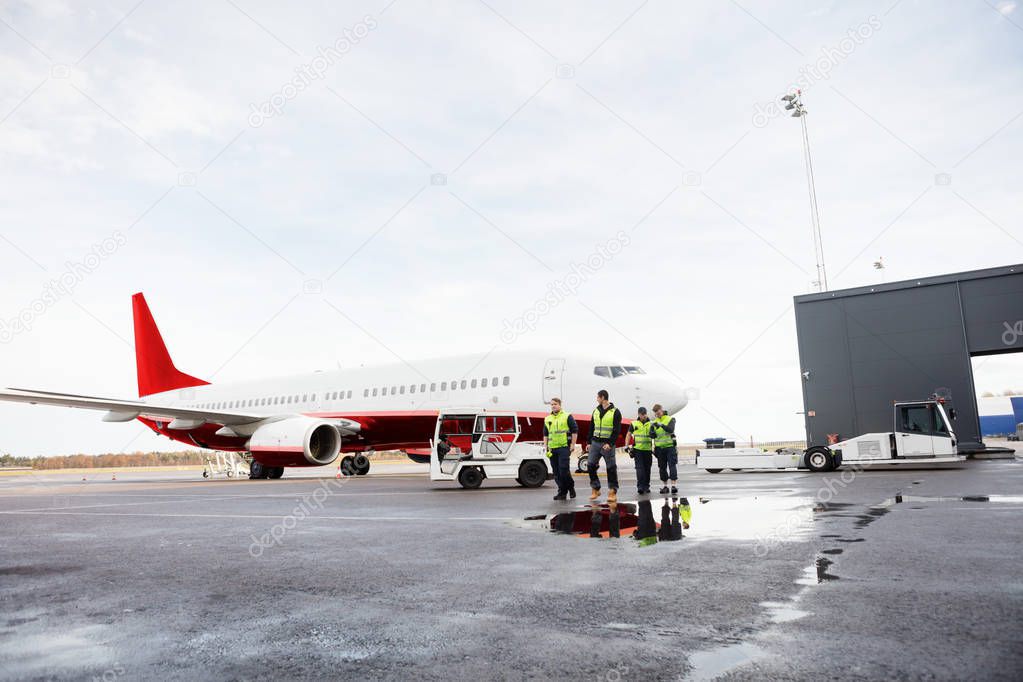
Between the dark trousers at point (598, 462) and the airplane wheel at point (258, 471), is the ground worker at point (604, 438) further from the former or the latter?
the airplane wheel at point (258, 471)

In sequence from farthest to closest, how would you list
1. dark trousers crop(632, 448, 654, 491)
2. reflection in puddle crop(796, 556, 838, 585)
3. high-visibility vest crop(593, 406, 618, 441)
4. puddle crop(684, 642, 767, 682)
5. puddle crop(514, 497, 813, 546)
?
dark trousers crop(632, 448, 654, 491) → high-visibility vest crop(593, 406, 618, 441) → puddle crop(514, 497, 813, 546) → reflection in puddle crop(796, 556, 838, 585) → puddle crop(684, 642, 767, 682)

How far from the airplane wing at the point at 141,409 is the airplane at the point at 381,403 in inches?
1.2

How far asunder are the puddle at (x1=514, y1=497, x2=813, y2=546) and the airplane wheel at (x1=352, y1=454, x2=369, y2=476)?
Result: 17.4 meters

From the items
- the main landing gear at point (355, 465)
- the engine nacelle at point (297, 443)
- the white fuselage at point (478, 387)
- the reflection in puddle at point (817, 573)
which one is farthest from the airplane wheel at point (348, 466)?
the reflection in puddle at point (817, 573)

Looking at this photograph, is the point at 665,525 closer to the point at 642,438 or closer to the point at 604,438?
the point at 604,438

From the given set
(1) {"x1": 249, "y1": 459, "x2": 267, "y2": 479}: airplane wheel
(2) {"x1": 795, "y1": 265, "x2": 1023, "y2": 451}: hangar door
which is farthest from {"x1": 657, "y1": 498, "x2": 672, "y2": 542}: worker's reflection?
(2) {"x1": 795, "y1": 265, "x2": 1023, "y2": 451}: hangar door

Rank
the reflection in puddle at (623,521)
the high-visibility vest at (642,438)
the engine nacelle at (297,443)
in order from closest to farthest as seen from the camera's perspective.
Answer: the reflection in puddle at (623,521) → the high-visibility vest at (642,438) → the engine nacelle at (297,443)

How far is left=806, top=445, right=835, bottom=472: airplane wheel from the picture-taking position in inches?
750

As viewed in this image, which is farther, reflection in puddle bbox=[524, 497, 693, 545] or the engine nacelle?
the engine nacelle

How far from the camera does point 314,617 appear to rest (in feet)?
12.4

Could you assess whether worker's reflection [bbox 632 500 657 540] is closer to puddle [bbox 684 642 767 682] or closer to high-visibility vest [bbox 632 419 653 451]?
high-visibility vest [bbox 632 419 653 451]

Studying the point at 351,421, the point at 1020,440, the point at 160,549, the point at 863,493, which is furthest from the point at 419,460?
the point at 1020,440

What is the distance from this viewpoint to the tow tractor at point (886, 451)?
18078mm

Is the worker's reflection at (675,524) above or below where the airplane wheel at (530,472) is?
below
